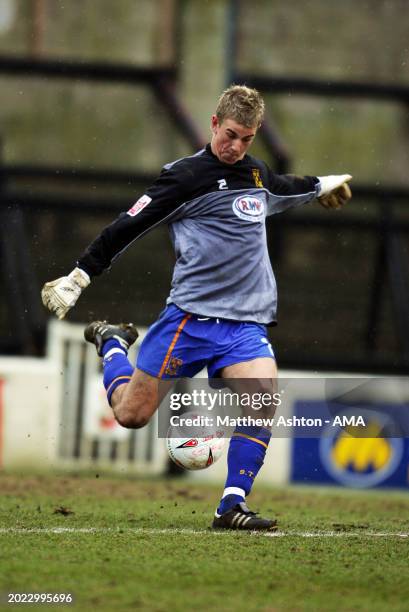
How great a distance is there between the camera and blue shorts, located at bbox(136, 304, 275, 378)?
6516mm

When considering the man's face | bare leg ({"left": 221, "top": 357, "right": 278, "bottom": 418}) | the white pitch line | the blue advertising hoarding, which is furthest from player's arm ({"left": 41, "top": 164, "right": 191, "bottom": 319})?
the blue advertising hoarding

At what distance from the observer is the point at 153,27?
16.9 meters

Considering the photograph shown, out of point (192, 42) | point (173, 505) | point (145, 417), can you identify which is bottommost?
point (173, 505)

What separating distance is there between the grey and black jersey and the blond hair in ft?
0.90

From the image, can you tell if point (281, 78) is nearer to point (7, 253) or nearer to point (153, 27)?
point (153, 27)

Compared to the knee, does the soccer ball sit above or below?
below

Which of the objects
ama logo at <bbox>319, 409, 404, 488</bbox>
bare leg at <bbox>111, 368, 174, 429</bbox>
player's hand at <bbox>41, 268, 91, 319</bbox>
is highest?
player's hand at <bbox>41, 268, 91, 319</bbox>

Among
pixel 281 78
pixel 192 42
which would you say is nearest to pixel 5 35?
pixel 192 42

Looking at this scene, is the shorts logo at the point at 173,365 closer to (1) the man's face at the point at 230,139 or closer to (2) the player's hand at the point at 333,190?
(1) the man's face at the point at 230,139

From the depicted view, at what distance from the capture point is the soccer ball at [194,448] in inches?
258

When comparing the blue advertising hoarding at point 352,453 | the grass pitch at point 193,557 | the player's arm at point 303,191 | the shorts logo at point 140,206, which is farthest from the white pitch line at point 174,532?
the blue advertising hoarding at point 352,453

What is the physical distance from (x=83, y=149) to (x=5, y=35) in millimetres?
1768

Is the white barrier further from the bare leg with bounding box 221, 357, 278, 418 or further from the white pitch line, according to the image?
the bare leg with bounding box 221, 357, 278, 418

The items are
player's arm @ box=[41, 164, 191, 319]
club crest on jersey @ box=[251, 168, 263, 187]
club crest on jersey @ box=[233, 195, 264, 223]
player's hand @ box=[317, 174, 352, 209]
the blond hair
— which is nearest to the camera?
the blond hair
